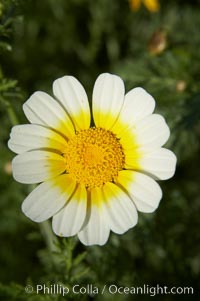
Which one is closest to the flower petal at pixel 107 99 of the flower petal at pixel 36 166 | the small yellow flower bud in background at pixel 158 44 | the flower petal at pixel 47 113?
the flower petal at pixel 47 113

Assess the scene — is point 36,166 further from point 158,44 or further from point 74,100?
point 158,44

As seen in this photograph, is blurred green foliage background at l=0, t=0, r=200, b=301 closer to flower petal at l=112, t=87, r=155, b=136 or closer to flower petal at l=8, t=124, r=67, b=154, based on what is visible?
flower petal at l=8, t=124, r=67, b=154

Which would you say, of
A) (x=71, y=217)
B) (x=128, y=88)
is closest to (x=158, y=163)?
(x=71, y=217)

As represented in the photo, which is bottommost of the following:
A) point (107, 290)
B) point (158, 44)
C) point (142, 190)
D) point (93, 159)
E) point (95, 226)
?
point (107, 290)

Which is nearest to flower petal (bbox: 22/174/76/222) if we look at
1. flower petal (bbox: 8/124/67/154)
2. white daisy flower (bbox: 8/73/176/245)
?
white daisy flower (bbox: 8/73/176/245)

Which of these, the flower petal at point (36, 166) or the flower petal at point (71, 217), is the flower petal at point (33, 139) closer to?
the flower petal at point (36, 166)

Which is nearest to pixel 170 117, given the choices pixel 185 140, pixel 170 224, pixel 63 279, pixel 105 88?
pixel 185 140

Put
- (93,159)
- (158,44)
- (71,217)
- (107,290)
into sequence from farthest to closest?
(158,44)
(107,290)
(93,159)
(71,217)
